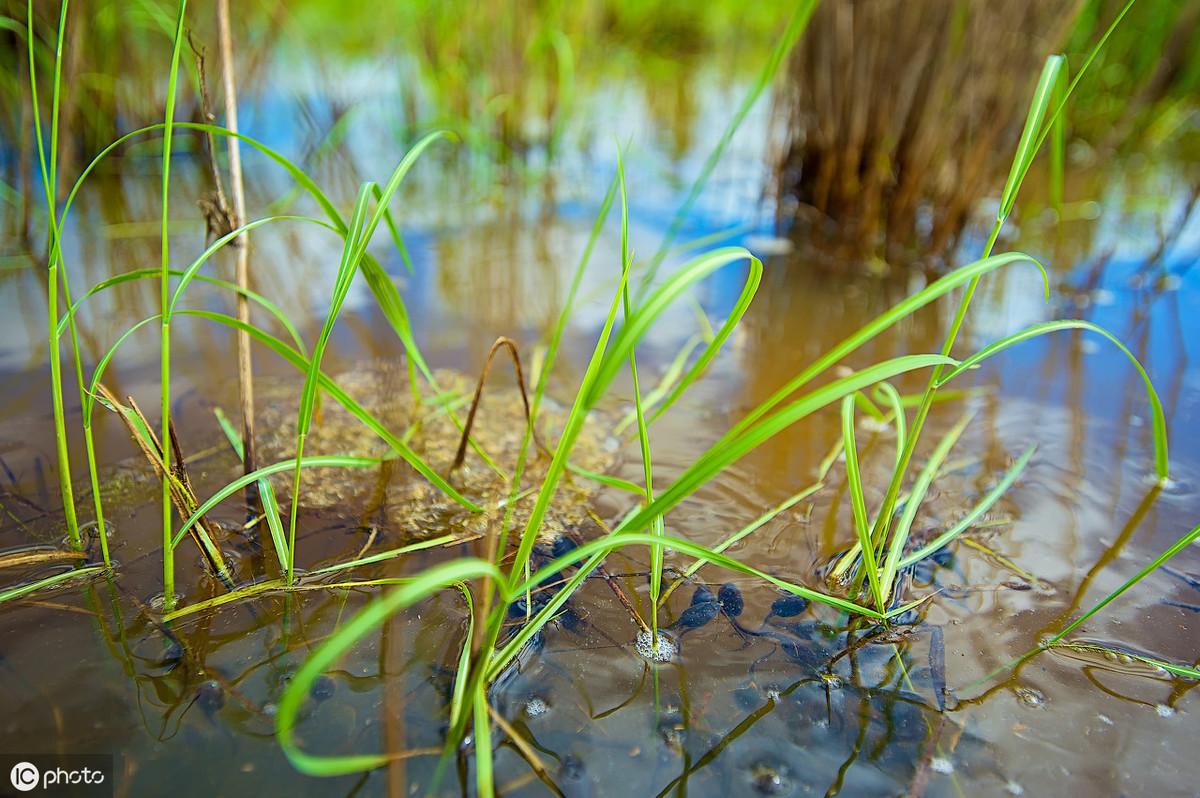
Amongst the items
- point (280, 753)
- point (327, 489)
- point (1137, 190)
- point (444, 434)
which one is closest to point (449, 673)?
point (280, 753)

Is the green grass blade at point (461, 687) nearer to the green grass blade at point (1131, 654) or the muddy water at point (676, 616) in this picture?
the muddy water at point (676, 616)

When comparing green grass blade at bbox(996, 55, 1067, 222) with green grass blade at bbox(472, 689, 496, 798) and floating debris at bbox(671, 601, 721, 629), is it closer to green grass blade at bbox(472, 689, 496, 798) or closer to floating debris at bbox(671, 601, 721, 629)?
floating debris at bbox(671, 601, 721, 629)

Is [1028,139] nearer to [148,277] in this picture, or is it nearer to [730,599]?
[730,599]

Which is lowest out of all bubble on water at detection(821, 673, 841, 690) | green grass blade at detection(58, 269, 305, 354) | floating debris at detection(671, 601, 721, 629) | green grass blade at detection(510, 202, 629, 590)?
bubble on water at detection(821, 673, 841, 690)

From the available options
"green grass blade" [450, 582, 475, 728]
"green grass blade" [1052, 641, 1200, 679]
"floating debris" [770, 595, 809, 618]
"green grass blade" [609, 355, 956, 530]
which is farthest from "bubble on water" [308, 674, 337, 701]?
"green grass blade" [1052, 641, 1200, 679]

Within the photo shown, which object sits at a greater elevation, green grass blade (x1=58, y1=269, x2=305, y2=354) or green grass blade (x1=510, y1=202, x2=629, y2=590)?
green grass blade (x1=58, y1=269, x2=305, y2=354)

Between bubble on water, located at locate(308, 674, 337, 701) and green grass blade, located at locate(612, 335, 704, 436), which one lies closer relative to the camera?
bubble on water, located at locate(308, 674, 337, 701)

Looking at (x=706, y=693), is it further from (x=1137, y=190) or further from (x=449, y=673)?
(x=1137, y=190)
